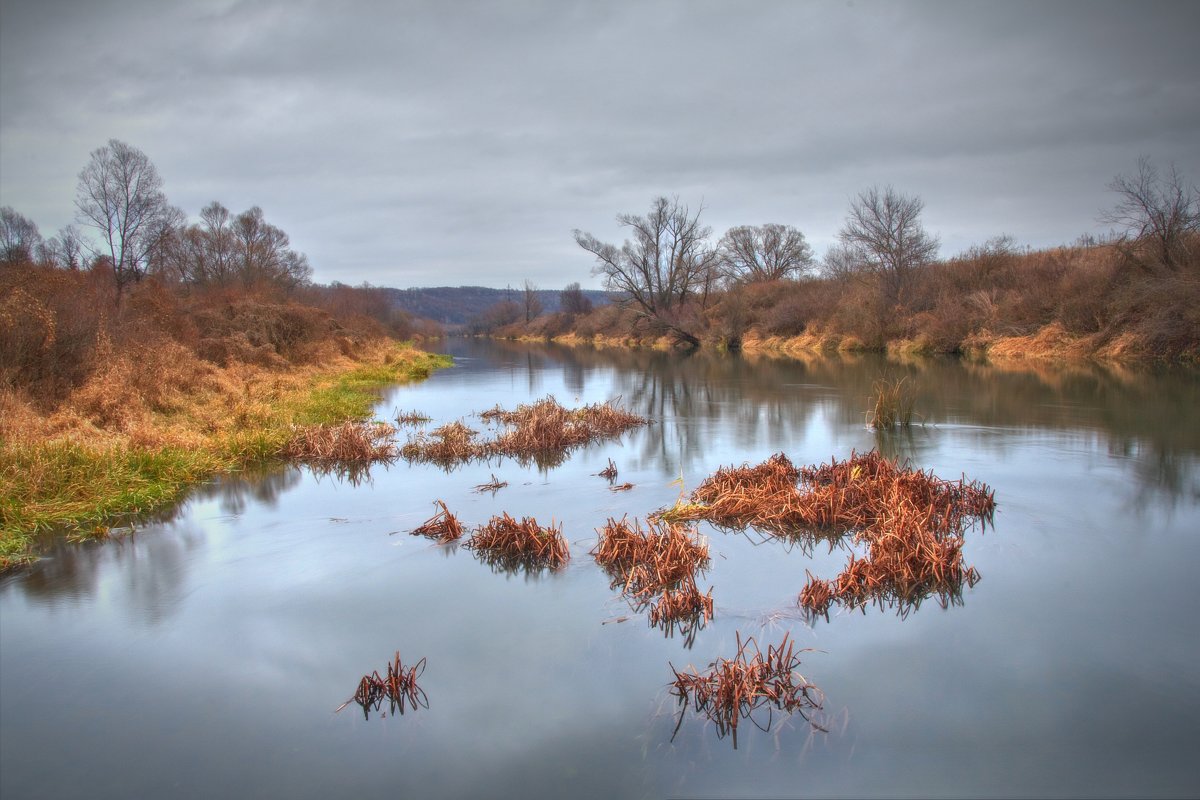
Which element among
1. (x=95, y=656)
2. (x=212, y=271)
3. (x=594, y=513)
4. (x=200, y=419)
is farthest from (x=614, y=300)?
(x=95, y=656)

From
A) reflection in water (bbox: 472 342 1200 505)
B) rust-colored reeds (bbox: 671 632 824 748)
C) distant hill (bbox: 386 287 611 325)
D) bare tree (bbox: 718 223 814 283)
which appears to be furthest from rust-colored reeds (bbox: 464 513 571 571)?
distant hill (bbox: 386 287 611 325)

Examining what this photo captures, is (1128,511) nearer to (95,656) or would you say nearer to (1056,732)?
(1056,732)

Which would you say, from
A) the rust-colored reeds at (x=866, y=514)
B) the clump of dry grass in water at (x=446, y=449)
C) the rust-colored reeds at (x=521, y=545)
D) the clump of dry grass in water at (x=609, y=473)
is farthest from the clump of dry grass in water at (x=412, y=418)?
the rust-colored reeds at (x=521, y=545)

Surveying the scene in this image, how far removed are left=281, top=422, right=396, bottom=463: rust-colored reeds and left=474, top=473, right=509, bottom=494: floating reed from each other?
8.59ft

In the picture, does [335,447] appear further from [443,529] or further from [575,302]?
[575,302]

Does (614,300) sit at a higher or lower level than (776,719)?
higher

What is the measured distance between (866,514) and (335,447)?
8111 mm

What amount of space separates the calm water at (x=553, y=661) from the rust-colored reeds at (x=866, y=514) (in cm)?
31

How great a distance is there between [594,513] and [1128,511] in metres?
6.08

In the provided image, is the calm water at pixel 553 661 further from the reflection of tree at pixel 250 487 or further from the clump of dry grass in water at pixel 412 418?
the clump of dry grass in water at pixel 412 418

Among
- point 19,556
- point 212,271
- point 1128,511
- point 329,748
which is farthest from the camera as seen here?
point 212,271

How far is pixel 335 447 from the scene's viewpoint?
11.8 meters

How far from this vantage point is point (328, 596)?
6262mm

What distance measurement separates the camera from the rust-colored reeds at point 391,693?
447 cm
